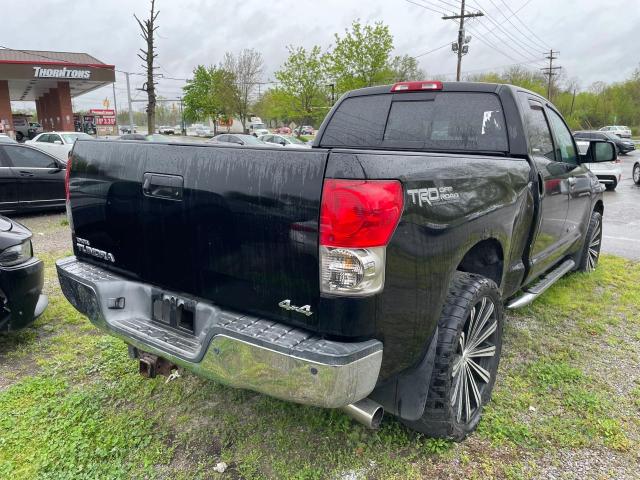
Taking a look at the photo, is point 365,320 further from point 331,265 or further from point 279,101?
point 279,101

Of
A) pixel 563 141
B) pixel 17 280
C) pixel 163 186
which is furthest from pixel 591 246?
pixel 17 280

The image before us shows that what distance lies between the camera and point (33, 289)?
11.8 feet

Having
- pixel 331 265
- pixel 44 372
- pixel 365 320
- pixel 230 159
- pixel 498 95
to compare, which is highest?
pixel 498 95

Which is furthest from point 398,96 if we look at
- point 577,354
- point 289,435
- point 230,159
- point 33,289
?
point 33,289

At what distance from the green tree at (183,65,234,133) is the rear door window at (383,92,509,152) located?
48112mm

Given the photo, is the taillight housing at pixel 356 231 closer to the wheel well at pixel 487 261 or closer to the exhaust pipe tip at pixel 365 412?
the exhaust pipe tip at pixel 365 412

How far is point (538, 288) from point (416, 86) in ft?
6.05

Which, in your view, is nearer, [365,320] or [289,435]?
[365,320]

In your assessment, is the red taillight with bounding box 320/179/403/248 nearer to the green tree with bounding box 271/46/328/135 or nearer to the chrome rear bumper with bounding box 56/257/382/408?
the chrome rear bumper with bounding box 56/257/382/408

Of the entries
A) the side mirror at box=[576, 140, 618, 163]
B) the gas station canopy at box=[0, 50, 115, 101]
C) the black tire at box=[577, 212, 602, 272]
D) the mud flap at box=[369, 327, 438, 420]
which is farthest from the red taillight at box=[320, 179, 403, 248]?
the gas station canopy at box=[0, 50, 115, 101]

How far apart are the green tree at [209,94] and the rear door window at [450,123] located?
48.1m

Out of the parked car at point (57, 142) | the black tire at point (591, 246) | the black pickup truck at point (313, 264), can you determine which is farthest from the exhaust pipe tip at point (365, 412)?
the parked car at point (57, 142)

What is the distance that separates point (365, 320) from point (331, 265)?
0.85 feet

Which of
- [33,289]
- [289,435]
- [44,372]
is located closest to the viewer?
[289,435]
